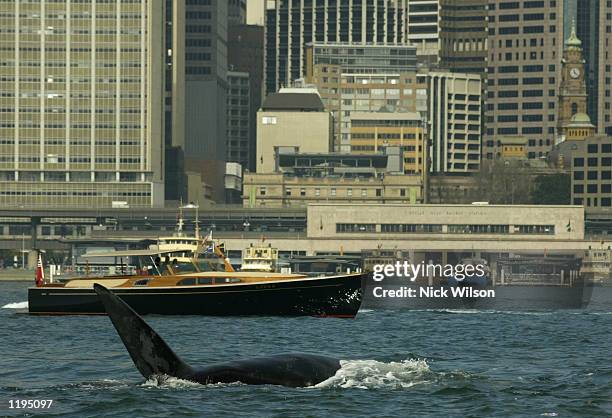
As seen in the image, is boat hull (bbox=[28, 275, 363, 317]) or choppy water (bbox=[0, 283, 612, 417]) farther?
boat hull (bbox=[28, 275, 363, 317])

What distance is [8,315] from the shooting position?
105m

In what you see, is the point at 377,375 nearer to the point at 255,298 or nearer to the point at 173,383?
the point at 173,383

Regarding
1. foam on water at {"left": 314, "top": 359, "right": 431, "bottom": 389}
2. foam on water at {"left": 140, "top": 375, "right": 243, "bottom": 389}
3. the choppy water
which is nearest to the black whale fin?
foam on water at {"left": 140, "top": 375, "right": 243, "bottom": 389}

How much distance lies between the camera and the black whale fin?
42.4m

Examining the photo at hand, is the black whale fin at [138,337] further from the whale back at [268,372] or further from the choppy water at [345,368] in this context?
the whale back at [268,372]

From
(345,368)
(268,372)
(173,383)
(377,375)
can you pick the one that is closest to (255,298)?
(377,375)

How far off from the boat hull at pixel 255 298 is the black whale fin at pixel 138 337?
5612 centimetres

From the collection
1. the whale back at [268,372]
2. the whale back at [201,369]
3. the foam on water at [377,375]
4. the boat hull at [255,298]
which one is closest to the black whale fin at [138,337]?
the whale back at [201,369]

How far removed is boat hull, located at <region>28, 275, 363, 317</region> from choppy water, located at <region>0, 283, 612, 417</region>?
8.16 ft

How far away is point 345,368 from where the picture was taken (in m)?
49.8

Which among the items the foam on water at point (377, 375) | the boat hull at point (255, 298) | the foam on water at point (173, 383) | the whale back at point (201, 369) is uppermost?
the whale back at point (201, 369)

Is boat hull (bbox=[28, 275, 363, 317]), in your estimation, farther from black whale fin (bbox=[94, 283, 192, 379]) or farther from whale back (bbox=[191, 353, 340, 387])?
black whale fin (bbox=[94, 283, 192, 379])

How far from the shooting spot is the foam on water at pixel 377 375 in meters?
47.8

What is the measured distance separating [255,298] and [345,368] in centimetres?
5107
